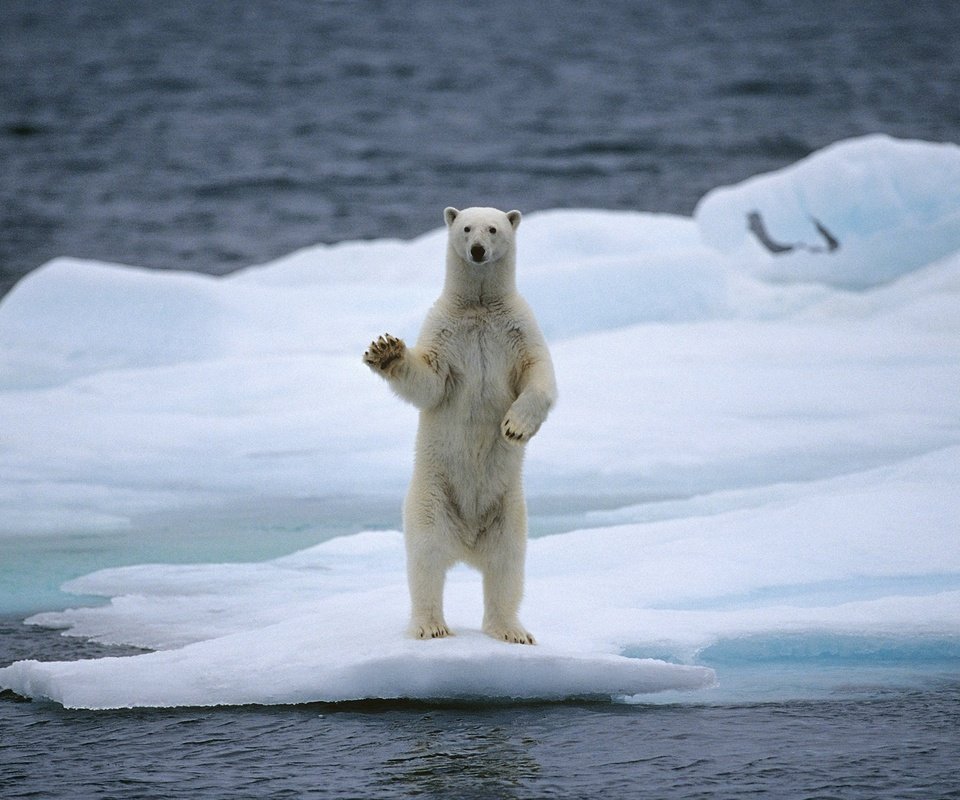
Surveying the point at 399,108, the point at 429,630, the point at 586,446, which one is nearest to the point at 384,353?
the point at 429,630

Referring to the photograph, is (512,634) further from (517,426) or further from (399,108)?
(399,108)

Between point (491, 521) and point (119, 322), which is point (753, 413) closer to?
point (491, 521)

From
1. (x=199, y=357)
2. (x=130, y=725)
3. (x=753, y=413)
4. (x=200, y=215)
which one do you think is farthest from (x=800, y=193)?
(x=200, y=215)

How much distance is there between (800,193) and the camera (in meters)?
15.1

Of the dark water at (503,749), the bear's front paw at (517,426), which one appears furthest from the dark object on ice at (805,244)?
the bear's front paw at (517,426)

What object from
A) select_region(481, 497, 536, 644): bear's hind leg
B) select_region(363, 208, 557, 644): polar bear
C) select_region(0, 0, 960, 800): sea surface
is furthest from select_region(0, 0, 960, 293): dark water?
select_region(481, 497, 536, 644): bear's hind leg

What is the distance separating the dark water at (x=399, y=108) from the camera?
3403 centimetres

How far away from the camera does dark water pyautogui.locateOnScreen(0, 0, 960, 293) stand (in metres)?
34.0

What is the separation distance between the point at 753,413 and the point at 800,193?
529cm

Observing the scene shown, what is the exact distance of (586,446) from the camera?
984cm

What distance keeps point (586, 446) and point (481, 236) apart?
16.3 feet

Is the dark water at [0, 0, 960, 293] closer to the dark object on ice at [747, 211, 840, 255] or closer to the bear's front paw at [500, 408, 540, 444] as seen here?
the dark object on ice at [747, 211, 840, 255]

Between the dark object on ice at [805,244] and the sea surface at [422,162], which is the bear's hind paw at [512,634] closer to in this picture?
the sea surface at [422,162]

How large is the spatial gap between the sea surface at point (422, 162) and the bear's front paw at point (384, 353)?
1.17 metres
